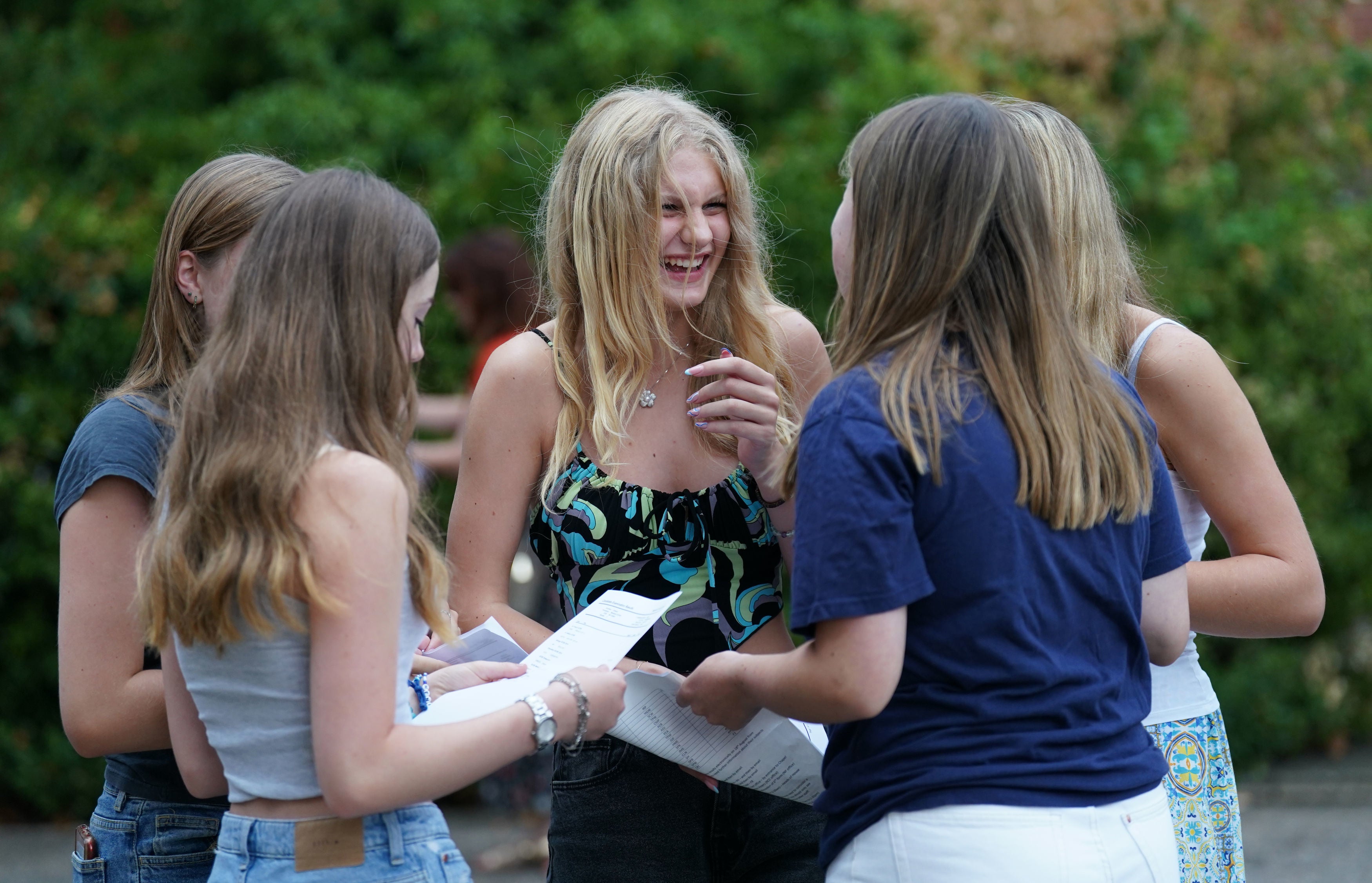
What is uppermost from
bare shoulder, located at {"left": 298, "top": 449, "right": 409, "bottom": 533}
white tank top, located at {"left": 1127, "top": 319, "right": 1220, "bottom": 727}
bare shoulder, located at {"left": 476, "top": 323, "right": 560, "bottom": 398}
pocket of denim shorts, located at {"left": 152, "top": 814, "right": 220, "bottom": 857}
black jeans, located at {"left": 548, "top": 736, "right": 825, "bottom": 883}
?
bare shoulder, located at {"left": 476, "top": 323, "right": 560, "bottom": 398}

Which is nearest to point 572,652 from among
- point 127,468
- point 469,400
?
point 127,468

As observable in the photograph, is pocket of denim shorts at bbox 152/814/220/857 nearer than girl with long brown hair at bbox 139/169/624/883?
No

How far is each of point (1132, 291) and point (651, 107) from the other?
3.14ft

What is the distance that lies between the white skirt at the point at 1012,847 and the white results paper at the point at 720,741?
0.30 metres

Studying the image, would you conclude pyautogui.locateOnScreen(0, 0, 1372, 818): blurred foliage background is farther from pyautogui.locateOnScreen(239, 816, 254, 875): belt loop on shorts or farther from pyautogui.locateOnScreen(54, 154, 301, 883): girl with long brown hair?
pyautogui.locateOnScreen(239, 816, 254, 875): belt loop on shorts

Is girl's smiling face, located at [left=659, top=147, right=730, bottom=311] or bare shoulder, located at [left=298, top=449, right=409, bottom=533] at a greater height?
girl's smiling face, located at [left=659, top=147, right=730, bottom=311]

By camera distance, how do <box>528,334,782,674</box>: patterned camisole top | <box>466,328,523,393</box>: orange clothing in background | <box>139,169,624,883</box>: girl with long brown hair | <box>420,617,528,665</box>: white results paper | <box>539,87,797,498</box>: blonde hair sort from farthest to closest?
<box>466,328,523,393</box>: orange clothing in background → <box>539,87,797,498</box>: blonde hair → <box>528,334,782,674</box>: patterned camisole top → <box>420,617,528,665</box>: white results paper → <box>139,169,624,883</box>: girl with long brown hair

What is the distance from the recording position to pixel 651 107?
7.99ft

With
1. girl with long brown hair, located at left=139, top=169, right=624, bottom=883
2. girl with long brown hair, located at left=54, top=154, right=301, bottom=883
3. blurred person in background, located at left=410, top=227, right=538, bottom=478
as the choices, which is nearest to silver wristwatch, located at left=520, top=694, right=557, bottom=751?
girl with long brown hair, located at left=139, top=169, right=624, bottom=883

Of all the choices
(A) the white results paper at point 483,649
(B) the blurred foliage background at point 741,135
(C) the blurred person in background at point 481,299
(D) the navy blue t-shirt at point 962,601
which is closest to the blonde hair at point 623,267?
(A) the white results paper at point 483,649

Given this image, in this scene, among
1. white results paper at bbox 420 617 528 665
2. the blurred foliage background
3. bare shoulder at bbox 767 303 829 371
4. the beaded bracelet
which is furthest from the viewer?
the blurred foliage background

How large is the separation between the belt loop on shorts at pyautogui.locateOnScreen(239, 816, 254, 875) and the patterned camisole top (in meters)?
0.73

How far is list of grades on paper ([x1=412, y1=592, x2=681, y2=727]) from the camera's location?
180 centimetres

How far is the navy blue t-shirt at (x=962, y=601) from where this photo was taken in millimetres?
1589
